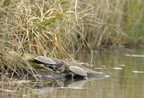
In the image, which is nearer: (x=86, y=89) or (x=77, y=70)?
(x=86, y=89)

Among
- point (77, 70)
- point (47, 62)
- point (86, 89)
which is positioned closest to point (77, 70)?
point (77, 70)

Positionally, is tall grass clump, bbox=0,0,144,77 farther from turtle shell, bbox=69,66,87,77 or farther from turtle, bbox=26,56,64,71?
turtle shell, bbox=69,66,87,77

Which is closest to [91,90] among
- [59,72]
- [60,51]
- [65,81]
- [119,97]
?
[119,97]

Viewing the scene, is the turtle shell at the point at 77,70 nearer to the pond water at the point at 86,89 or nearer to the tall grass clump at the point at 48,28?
the pond water at the point at 86,89

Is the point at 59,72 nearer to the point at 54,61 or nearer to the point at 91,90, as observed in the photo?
the point at 54,61

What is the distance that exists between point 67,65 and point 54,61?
0.19 meters

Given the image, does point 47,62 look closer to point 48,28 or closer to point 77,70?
point 77,70

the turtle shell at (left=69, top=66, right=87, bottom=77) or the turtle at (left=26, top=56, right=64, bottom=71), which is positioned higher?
the turtle at (left=26, top=56, right=64, bottom=71)

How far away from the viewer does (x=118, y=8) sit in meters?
11.9

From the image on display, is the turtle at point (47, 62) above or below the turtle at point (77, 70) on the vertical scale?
above

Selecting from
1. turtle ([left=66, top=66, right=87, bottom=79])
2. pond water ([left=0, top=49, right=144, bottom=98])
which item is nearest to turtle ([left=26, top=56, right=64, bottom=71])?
turtle ([left=66, top=66, right=87, bottom=79])

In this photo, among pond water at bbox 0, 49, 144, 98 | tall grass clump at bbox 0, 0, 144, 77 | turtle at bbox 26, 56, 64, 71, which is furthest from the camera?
turtle at bbox 26, 56, 64, 71

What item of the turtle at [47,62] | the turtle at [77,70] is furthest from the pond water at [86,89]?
the turtle at [47,62]

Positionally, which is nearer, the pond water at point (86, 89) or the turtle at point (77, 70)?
the pond water at point (86, 89)
